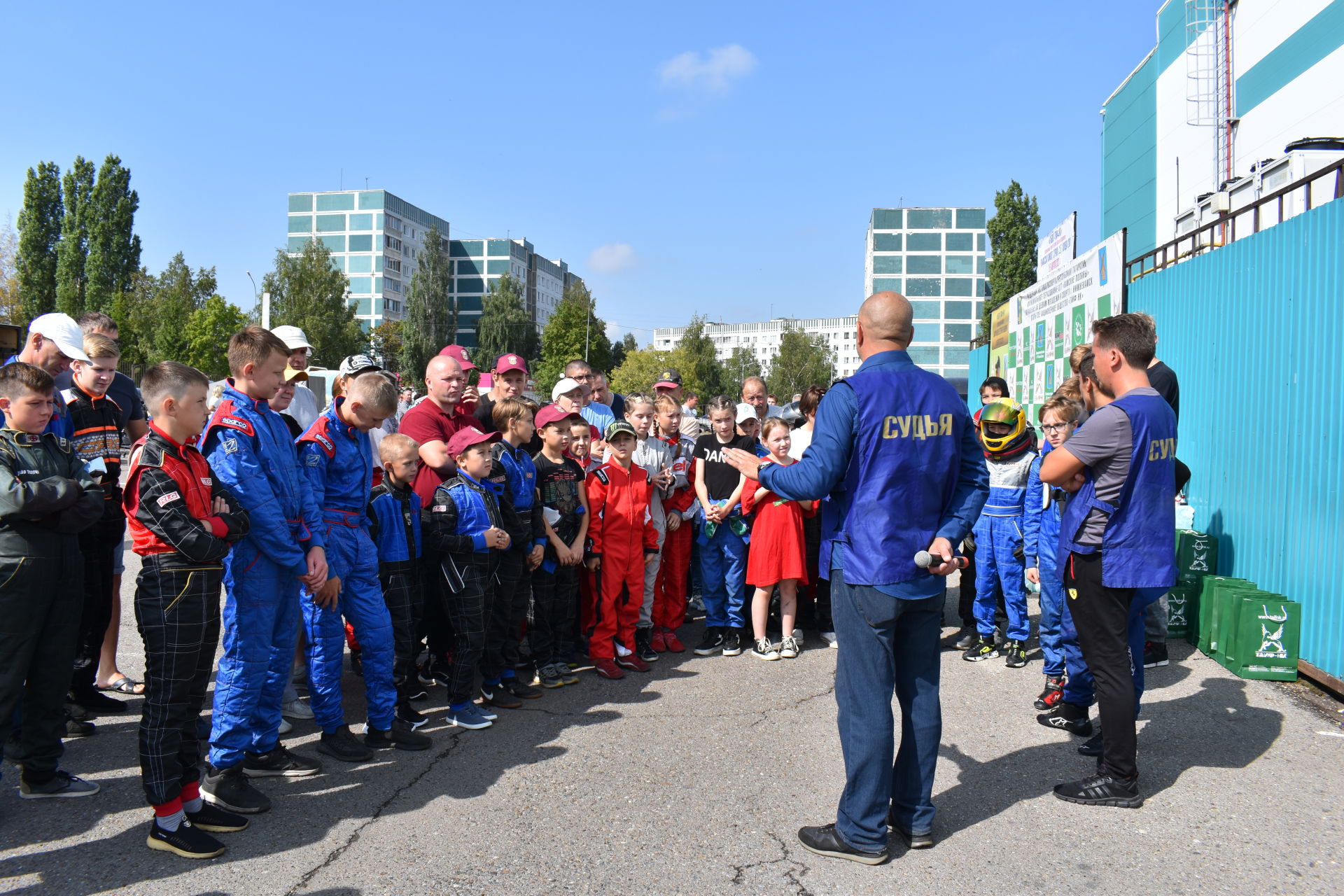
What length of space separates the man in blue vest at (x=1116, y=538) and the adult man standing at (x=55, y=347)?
5075mm

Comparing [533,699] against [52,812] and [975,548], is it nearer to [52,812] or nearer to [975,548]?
[52,812]

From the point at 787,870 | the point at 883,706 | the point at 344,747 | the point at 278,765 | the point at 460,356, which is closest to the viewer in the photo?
the point at 787,870

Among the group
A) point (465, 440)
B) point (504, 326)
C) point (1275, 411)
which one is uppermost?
point (504, 326)

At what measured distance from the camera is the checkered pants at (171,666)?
3.33 m

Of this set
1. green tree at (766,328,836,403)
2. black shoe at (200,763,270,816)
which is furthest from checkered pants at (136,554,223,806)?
green tree at (766,328,836,403)

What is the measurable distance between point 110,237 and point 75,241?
1.66m

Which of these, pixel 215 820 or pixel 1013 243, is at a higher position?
pixel 1013 243

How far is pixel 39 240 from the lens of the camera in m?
46.0

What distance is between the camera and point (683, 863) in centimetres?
329

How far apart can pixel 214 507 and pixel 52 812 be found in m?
1.52

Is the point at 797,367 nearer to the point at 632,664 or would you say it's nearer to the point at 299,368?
the point at 632,664

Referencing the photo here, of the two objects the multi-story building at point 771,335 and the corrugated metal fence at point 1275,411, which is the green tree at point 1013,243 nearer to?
the corrugated metal fence at point 1275,411

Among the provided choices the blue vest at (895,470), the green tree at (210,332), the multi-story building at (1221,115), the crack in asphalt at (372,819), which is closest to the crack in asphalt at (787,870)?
the blue vest at (895,470)

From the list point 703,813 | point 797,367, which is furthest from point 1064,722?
point 797,367
